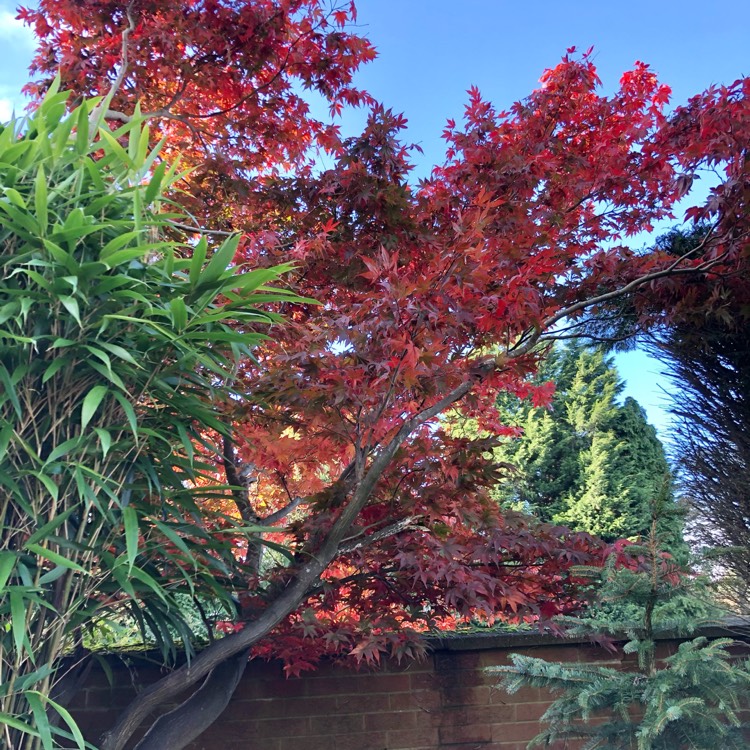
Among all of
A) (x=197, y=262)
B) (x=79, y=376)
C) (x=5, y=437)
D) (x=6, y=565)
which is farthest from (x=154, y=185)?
(x=6, y=565)

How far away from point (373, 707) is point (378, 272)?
2.76 m

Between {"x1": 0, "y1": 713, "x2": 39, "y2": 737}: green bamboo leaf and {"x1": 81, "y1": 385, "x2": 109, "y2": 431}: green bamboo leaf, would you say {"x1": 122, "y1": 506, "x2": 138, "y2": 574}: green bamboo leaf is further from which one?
{"x1": 0, "y1": 713, "x2": 39, "y2": 737}: green bamboo leaf

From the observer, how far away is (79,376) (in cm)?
249

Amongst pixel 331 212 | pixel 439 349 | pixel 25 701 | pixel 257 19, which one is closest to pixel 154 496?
pixel 25 701

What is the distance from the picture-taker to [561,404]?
1141 centimetres

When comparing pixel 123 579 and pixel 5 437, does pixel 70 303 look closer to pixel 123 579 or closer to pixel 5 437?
pixel 5 437

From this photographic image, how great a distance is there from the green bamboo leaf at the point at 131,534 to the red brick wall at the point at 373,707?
7.04 feet

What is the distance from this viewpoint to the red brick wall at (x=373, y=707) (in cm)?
418

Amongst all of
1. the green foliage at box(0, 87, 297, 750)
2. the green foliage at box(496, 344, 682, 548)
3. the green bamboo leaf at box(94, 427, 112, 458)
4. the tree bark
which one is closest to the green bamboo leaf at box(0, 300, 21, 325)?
the green foliage at box(0, 87, 297, 750)

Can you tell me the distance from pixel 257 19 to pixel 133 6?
2.65 feet

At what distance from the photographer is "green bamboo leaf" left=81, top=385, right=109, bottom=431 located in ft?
7.32

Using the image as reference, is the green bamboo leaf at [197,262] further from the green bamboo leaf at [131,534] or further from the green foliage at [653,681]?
the green foliage at [653,681]

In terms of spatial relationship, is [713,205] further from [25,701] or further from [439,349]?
[25,701]

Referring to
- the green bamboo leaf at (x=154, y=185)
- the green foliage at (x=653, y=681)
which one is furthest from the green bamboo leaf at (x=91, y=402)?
the green foliage at (x=653, y=681)
